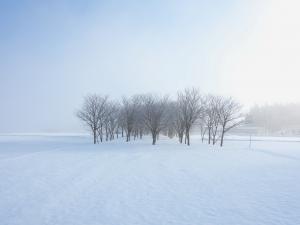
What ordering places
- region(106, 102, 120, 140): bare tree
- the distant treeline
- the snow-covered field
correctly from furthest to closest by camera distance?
the distant treeline, region(106, 102, 120, 140): bare tree, the snow-covered field

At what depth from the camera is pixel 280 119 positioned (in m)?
134

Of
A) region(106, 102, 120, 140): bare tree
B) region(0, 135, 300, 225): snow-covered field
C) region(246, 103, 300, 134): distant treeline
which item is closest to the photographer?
region(0, 135, 300, 225): snow-covered field

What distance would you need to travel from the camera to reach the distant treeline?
128625mm

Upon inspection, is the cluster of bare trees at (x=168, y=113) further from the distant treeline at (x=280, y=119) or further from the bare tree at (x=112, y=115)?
the distant treeline at (x=280, y=119)

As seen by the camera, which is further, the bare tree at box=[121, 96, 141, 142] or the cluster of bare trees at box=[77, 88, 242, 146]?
the bare tree at box=[121, 96, 141, 142]

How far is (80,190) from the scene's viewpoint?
1495 cm

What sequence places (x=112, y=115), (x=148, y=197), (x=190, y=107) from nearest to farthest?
(x=148, y=197), (x=190, y=107), (x=112, y=115)

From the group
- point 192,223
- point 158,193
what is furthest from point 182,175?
point 192,223

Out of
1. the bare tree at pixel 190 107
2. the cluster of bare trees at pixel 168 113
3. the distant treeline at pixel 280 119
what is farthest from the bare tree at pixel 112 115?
the distant treeline at pixel 280 119

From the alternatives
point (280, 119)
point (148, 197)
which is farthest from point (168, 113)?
point (280, 119)

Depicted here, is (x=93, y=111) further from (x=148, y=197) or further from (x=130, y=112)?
(x=148, y=197)

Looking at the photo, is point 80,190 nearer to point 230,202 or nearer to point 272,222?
→ point 230,202

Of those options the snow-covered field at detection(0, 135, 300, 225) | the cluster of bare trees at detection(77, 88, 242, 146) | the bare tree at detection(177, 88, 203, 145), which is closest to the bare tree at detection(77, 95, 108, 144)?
the cluster of bare trees at detection(77, 88, 242, 146)

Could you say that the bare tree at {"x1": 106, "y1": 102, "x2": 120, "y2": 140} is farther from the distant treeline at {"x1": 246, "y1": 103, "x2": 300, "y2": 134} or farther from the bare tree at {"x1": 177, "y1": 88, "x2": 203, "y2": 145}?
the distant treeline at {"x1": 246, "y1": 103, "x2": 300, "y2": 134}
